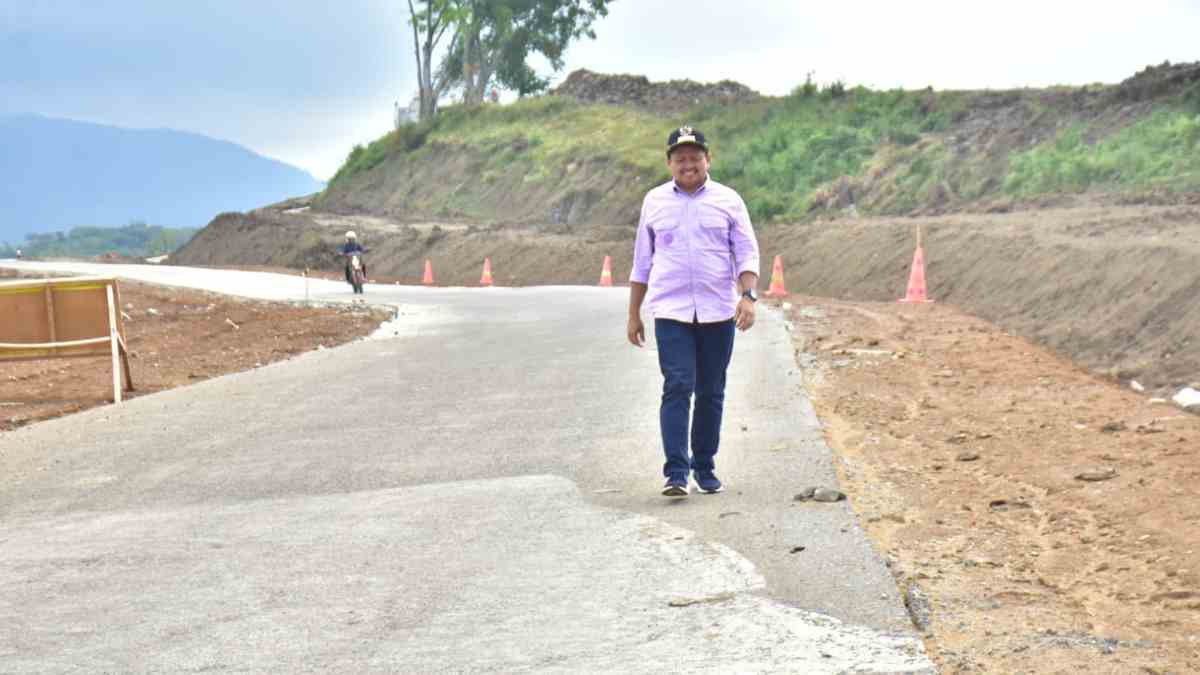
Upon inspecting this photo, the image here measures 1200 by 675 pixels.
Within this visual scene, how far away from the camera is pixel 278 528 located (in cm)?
831

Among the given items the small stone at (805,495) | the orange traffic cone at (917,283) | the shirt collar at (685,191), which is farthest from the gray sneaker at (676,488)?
the orange traffic cone at (917,283)

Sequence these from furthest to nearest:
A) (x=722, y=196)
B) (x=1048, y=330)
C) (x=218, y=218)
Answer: (x=218, y=218) → (x=1048, y=330) → (x=722, y=196)

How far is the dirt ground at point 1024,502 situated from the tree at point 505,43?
71.5m

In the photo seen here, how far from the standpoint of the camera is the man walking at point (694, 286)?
880cm

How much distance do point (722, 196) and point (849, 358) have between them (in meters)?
7.96

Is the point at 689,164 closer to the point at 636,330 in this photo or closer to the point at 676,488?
the point at 636,330

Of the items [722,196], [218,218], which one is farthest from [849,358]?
[218,218]

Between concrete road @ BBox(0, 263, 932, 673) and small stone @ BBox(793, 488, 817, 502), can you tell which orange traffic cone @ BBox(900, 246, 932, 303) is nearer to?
concrete road @ BBox(0, 263, 932, 673)

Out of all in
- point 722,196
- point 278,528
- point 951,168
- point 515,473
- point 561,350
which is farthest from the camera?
point 951,168

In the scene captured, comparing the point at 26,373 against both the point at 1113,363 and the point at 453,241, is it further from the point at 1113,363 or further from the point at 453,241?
the point at 453,241

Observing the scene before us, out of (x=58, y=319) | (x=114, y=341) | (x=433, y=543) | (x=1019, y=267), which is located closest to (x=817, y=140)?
(x=1019, y=267)

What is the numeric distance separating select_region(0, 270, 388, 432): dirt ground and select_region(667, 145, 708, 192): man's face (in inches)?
318

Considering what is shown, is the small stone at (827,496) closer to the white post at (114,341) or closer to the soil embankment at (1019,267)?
the soil embankment at (1019,267)

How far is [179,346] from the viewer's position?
2453 centimetres
